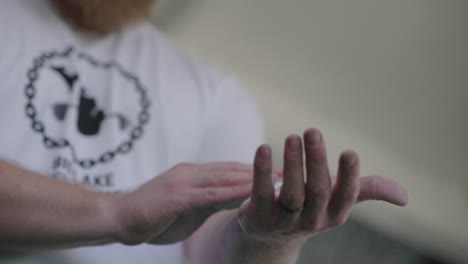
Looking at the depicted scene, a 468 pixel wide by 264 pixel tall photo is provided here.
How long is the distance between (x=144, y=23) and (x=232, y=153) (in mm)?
221

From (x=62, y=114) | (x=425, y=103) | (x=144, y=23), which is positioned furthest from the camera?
(x=425, y=103)

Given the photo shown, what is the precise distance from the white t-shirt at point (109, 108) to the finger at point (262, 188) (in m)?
0.17

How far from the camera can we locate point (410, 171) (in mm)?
896

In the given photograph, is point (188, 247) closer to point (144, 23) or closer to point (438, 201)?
point (144, 23)

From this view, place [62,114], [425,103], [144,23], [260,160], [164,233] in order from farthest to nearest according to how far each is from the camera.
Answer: [425,103]
[144,23]
[62,114]
[164,233]
[260,160]

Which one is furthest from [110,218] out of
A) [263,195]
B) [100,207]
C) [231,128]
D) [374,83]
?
[374,83]

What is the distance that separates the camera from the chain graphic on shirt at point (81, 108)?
1.82ft

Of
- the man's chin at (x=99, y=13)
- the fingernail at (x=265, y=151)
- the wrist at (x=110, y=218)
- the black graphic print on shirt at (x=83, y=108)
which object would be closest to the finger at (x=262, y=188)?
the fingernail at (x=265, y=151)

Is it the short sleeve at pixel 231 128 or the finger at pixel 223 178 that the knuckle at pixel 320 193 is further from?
the short sleeve at pixel 231 128

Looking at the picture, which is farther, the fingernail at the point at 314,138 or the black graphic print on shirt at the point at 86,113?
the black graphic print on shirt at the point at 86,113

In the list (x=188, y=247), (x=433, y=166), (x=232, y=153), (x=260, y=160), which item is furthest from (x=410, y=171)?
(x=260, y=160)

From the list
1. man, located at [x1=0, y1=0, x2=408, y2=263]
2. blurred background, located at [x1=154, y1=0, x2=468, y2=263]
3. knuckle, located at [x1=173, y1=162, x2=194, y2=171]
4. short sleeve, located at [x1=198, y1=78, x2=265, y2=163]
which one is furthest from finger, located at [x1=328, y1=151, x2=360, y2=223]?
blurred background, located at [x1=154, y1=0, x2=468, y2=263]

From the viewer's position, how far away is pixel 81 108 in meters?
0.59

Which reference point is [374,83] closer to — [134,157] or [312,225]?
[134,157]
